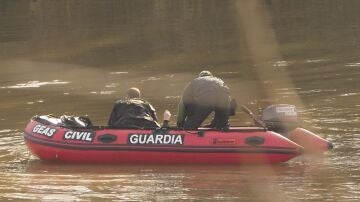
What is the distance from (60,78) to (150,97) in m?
4.60

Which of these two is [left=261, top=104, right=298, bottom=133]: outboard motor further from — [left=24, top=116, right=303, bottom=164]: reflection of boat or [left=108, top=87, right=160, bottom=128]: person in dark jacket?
[left=108, top=87, right=160, bottom=128]: person in dark jacket

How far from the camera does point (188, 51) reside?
92.6ft

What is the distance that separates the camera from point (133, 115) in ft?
44.0

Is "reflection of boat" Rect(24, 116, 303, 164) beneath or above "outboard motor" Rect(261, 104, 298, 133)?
beneath

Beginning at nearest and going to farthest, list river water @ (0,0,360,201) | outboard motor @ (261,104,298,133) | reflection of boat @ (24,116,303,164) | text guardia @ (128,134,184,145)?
river water @ (0,0,360,201) → reflection of boat @ (24,116,303,164) → text guardia @ (128,134,184,145) → outboard motor @ (261,104,298,133)

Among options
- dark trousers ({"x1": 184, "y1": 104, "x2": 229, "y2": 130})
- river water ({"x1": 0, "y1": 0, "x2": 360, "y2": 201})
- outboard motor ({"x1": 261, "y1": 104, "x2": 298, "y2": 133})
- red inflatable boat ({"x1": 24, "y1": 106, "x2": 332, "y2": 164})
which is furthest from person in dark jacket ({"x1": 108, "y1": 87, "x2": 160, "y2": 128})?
outboard motor ({"x1": 261, "y1": 104, "x2": 298, "y2": 133})

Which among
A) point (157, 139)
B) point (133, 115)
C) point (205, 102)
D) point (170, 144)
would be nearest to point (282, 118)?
point (205, 102)

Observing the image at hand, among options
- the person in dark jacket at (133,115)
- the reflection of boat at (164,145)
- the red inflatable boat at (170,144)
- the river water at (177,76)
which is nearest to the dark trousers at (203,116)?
the red inflatable boat at (170,144)

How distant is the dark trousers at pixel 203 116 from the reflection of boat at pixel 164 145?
369 millimetres

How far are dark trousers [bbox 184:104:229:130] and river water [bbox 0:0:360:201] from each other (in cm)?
88

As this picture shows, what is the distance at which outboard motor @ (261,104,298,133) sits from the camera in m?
13.4

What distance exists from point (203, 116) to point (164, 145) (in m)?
0.82

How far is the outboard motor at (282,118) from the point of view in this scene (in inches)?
526

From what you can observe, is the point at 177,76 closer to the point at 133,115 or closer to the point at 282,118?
the point at 133,115
